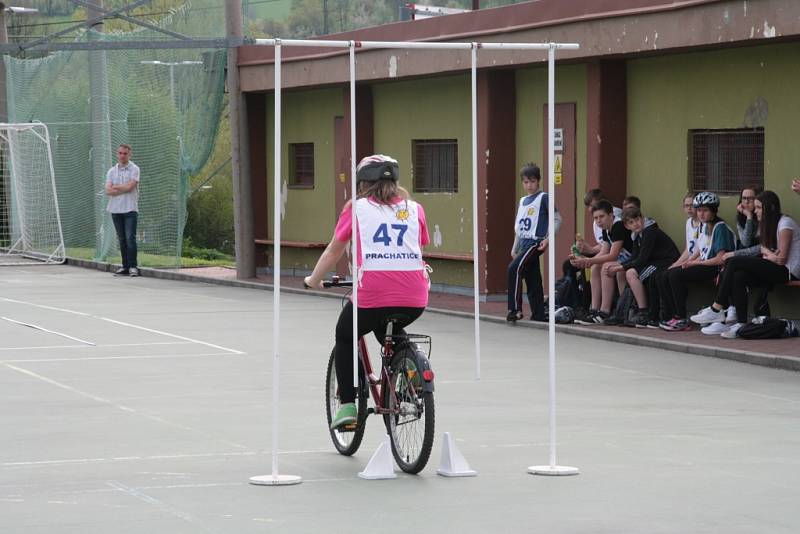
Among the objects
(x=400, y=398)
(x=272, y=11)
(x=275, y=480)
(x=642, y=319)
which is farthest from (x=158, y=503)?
(x=272, y=11)

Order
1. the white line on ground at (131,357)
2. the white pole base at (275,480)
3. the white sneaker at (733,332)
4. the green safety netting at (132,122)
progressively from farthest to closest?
the green safety netting at (132,122) < the white sneaker at (733,332) < the white line on ground at (131,357) < the white pole base at (275,480)

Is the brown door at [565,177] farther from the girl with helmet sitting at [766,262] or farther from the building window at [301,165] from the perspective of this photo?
the building window at [301,165]

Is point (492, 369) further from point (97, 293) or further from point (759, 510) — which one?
point (97, 293)

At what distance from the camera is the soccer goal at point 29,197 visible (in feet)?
111

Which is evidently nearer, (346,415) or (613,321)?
(346,415)

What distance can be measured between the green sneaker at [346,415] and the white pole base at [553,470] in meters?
1.05

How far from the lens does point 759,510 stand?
8.08 meters

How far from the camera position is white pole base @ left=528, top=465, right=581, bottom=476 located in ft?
29.8

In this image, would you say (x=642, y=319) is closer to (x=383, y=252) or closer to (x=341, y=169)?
(x=383, y=252)

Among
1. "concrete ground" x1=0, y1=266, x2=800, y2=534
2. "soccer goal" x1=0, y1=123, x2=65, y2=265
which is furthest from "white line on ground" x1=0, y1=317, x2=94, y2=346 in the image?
"soccer goal" x1=0, y1=123, x2=65, y2=265

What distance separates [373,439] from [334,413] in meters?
0.52

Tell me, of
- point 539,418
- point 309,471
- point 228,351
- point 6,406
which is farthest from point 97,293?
point 309,471

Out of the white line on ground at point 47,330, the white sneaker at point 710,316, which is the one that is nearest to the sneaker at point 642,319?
the white sneaker at point 710,316

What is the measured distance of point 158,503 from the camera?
27.2ft
